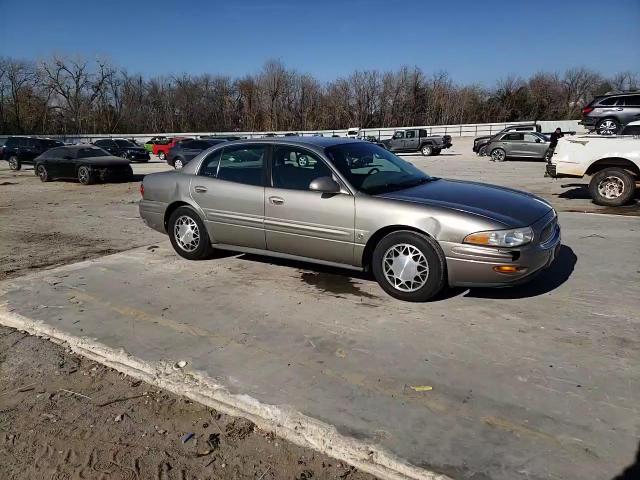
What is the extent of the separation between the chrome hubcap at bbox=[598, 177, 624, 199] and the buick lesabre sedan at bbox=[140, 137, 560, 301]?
5603 mm

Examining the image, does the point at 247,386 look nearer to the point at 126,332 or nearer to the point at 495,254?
the point at 126,332

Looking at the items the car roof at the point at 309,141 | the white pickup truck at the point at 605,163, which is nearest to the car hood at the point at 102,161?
the car roof at the point at 309,141

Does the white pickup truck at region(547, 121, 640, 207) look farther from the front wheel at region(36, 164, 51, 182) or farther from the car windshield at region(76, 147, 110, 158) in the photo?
the front wheel at region(36, 164, 51, 182)

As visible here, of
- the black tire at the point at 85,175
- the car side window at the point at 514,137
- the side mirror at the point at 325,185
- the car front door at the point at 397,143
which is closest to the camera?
the side mirror at the point at 325,185

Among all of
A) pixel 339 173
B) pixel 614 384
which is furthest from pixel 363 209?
pixel 614 384

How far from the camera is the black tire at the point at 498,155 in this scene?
24344 millimetres

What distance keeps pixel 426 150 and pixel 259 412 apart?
1227 inches

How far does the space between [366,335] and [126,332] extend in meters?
1.95

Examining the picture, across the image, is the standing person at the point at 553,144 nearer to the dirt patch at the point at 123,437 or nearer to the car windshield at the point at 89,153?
the dirt patch at the point at 123,437

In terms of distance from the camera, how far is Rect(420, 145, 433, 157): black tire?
105ft

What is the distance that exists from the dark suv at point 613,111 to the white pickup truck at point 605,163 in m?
13.5

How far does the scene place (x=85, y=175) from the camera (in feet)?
54.6

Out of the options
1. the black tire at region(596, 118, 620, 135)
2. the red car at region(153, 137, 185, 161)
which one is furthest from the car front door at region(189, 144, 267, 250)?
the red car at region(153, 137, 185, 161)

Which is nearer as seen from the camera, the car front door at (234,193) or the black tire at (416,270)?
the black tire at (416,270)
